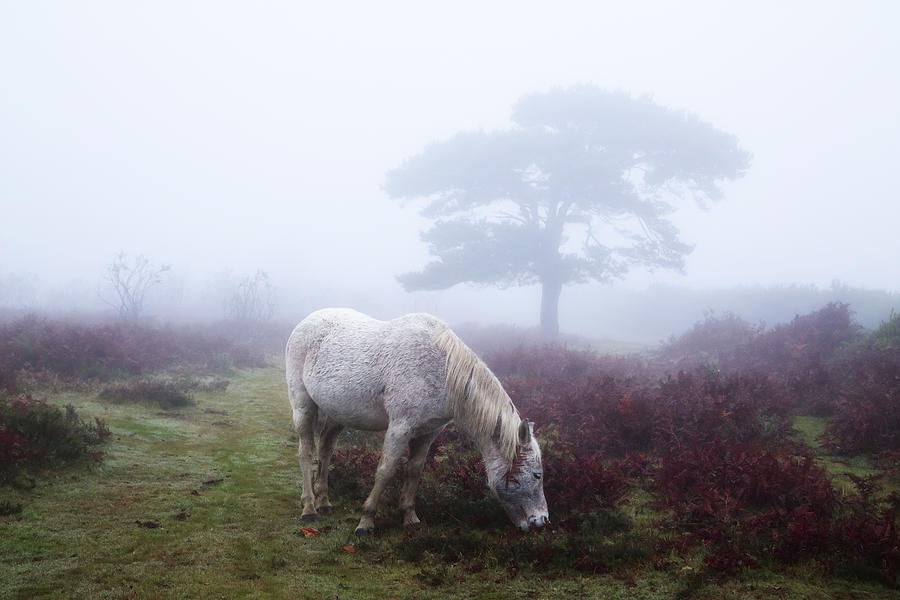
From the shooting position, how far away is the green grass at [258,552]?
161 inches

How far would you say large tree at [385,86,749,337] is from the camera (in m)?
27.7

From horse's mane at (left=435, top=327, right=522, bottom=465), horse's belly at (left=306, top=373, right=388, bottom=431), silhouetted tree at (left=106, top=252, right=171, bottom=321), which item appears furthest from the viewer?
silhouetted tree at (left=106, top=252, right=171, bottom=321)

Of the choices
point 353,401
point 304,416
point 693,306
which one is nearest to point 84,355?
point 304,416

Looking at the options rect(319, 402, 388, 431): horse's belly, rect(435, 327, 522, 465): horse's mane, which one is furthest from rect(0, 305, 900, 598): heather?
rect(319, 402, 388, 431): horse's belly

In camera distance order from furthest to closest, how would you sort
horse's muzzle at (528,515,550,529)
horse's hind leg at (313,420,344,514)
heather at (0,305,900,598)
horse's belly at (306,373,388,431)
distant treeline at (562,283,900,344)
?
distant treeline at (562,283,900,344)
horse's hind leg at (313,420,344,514)
horse's belly at (306,373,388,431)
horse's muzzle at (528,515,550,529)
heather at (0,305,900,598)

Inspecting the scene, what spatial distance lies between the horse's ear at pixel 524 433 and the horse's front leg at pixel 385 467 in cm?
123

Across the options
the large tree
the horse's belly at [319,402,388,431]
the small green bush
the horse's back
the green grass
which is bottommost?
the green grass

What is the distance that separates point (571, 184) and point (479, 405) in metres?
24.7

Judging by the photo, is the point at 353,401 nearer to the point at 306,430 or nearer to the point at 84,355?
the point at 306,430

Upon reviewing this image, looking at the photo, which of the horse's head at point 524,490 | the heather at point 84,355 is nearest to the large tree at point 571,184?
the heather at point 84,355

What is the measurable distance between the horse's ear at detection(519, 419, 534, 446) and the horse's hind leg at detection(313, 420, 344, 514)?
2750 mm

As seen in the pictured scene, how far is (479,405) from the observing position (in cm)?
564

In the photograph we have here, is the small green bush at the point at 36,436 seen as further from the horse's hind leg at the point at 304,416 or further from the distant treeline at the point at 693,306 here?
the distant treeline at the point at 693,306

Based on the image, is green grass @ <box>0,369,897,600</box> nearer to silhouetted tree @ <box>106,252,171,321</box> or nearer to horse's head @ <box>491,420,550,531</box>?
horse's head @ <box>491,420,550,531</box>
